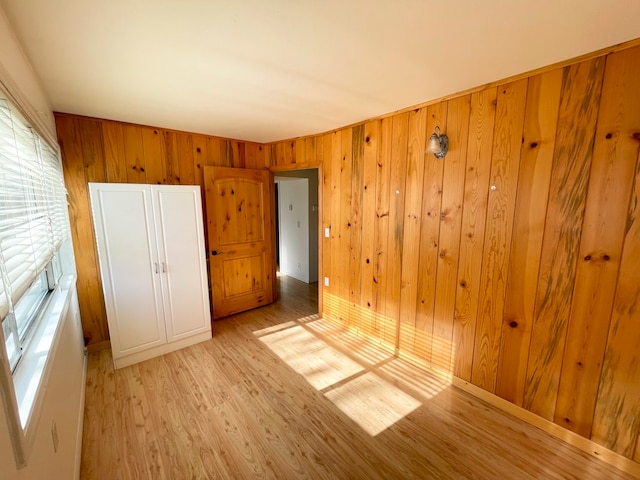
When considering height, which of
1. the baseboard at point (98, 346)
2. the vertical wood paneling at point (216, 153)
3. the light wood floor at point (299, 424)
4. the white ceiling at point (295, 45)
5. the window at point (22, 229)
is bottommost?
the light wood floor at point (299, 424)

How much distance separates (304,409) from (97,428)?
4.52 feet

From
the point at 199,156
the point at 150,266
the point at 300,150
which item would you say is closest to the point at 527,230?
the point at 300,150

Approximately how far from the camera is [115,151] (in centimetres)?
264

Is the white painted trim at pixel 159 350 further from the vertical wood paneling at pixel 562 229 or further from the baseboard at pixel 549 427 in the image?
the vertical wood paneling at pixel 562 229

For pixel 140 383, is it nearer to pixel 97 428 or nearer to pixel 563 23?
pixel 97 428

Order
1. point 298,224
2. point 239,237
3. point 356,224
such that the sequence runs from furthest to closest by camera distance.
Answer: point 298,224 → point 239,237 → point 356,224

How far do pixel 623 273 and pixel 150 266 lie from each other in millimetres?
3402

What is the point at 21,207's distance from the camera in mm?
1235

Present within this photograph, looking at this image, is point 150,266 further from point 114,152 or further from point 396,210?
point 396,210

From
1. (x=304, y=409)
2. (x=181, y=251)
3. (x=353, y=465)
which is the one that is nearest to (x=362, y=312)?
(x=304, y=409)

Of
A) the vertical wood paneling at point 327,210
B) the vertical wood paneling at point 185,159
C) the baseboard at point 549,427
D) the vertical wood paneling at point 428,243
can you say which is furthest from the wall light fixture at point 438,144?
the vertical wood paneling at point 185,159

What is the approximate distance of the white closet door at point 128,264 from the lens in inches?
88.7

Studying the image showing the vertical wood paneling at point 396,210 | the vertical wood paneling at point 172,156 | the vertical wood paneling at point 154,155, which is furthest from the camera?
the vertical wood paneling at point 172,156

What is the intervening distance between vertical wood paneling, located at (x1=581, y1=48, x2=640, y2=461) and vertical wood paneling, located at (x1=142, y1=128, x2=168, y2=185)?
3590 millimetres
